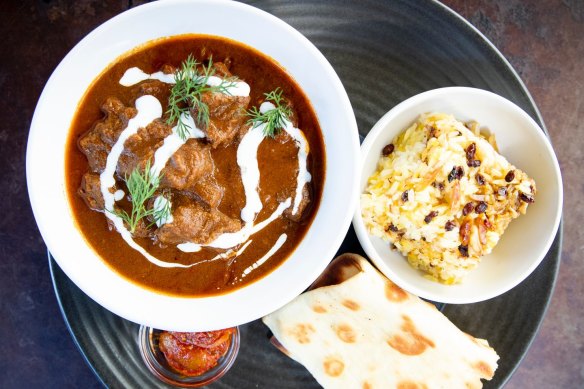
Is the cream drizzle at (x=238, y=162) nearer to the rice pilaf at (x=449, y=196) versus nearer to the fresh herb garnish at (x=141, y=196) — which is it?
the fresh herb garnish at (x=141, y=196)

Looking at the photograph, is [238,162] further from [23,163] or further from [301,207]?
[23,163]

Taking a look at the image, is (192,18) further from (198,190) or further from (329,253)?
(329,253)

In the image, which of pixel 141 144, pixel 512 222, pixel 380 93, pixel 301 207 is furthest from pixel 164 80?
pixel 512 222

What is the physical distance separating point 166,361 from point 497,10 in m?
3.11

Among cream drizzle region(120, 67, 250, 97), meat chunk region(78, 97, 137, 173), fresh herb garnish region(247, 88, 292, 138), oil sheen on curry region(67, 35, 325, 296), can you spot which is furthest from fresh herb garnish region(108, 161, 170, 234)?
fresh herb garnish region(247, 88, 292, 138)

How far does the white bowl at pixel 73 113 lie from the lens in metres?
3.01

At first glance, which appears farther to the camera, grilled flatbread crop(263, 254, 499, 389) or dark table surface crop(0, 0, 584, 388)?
dark table surface crop(0, 0, 584, 388)

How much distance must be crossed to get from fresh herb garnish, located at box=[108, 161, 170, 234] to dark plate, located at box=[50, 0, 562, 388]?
78cm

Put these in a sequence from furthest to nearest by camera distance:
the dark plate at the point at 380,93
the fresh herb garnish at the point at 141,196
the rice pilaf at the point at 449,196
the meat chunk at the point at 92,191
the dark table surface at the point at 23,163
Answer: the dark table surface at the point at 23,163
the dark plate at the point at 380,93
the rice pilaf at the point at 449,196
the meat chunk at the point at 92,191
the fresh herb garnish at the point at 141,196

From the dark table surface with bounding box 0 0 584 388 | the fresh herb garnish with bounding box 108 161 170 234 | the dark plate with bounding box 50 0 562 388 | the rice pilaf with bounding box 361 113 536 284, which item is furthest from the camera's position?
the dark table surface with bounding box 0 0 584 388

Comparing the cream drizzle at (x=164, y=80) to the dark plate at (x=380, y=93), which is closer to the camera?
the cream drizzle at (x=164, y=80)

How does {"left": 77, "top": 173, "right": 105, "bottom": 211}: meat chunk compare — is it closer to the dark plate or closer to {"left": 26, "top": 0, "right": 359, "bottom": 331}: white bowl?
{"left": 26, "top": 0, "right": 359, "bottom": 331}: white bowl

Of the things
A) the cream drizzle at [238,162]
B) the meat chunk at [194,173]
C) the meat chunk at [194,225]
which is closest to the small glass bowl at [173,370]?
the cream drizzle at [238,162]

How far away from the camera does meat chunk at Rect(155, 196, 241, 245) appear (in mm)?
3055
